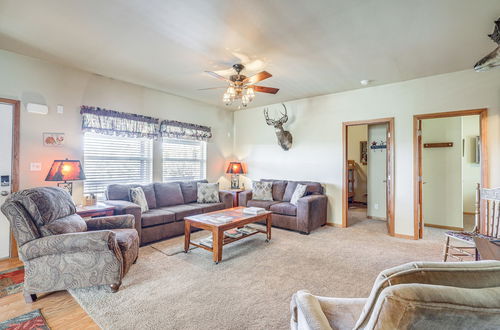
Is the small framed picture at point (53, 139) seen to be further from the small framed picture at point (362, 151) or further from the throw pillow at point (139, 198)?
the small framed picture at point (362, 151)

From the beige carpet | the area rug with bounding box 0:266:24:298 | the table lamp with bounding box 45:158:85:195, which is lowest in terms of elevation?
the area rug with bounding box 0:266:24:298

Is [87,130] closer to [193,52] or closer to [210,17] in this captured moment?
[193,52]

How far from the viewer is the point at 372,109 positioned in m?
4.55

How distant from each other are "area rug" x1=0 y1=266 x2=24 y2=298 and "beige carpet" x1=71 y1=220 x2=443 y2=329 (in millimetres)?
656

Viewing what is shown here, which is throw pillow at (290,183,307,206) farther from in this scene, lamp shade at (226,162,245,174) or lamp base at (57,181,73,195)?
lamp base at (57,181,73,195)

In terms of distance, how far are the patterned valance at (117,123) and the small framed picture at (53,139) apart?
1.06ft

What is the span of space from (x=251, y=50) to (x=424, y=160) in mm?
4278

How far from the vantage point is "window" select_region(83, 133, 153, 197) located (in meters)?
3.97

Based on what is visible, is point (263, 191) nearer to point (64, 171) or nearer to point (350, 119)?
point (350, 119)

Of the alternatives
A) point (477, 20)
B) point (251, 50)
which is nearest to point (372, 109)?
point (477, 20)

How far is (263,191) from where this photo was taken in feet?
17.3

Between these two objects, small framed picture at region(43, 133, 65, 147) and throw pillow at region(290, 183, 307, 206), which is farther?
throw pillow at region(290, 183, 307, 206)

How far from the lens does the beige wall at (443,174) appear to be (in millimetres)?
4629

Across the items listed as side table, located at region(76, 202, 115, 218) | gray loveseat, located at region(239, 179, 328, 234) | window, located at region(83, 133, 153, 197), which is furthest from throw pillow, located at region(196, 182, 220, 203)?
side table, located at region(76, 202, 115, 218)
